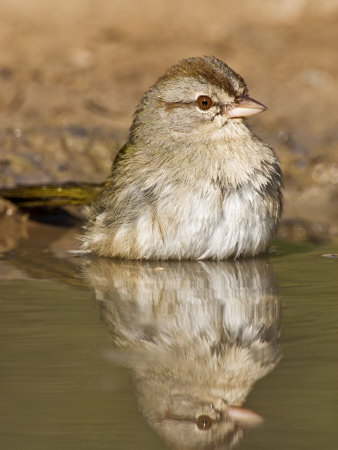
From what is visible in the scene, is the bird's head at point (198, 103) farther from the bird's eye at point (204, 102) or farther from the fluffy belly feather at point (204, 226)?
the fluffy belly feather at point (204, 226)

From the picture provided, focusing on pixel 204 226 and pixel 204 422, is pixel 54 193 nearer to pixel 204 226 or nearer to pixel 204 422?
pixel 204 226

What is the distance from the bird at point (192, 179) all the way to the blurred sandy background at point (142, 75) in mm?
1065

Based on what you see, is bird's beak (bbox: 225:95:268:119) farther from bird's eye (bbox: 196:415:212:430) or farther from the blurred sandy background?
bird's eye (bbox: 196:415:212:430)

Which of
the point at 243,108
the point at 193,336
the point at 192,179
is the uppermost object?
the point at 243,108

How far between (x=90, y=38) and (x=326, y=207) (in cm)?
308

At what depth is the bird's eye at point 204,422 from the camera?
9.12 feet

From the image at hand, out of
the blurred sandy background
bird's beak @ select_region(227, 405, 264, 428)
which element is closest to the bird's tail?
the blurred sandy background

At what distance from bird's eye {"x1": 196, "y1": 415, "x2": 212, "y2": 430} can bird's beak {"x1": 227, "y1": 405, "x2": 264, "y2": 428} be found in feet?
0.25

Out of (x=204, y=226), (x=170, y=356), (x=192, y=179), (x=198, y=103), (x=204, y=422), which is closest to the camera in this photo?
(x=204, y=422)

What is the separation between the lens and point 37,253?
19.8ft

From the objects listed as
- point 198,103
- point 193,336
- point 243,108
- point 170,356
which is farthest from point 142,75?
point 170,356

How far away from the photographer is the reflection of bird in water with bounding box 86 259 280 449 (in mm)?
2867

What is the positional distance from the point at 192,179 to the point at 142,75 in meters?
3.28

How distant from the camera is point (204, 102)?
18.4 feet
